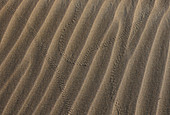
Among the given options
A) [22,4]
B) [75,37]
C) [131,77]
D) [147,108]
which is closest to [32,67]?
[75,37]

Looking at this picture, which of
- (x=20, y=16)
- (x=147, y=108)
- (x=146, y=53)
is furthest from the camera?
(x=20, y=16)

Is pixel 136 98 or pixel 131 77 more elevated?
pixel 131 77

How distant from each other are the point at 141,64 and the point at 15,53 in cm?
109

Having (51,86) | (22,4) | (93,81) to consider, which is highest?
(22,4)

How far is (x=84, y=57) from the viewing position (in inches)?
97.5

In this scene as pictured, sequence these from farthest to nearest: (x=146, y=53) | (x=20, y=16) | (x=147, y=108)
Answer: (x=20, y=16) → (x=146, y=53) → (x=147, y=108)

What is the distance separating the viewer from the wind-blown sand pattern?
7.68 feet

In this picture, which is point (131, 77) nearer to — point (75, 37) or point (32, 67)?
point (75, 37)

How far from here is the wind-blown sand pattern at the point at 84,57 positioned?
234 cm

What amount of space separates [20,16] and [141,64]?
118cm

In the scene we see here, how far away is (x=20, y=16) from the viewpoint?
105 inches

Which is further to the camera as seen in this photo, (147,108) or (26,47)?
(26,47)

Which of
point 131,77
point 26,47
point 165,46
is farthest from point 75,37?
point 165,46

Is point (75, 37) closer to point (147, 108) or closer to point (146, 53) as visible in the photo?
point (146, 53)
